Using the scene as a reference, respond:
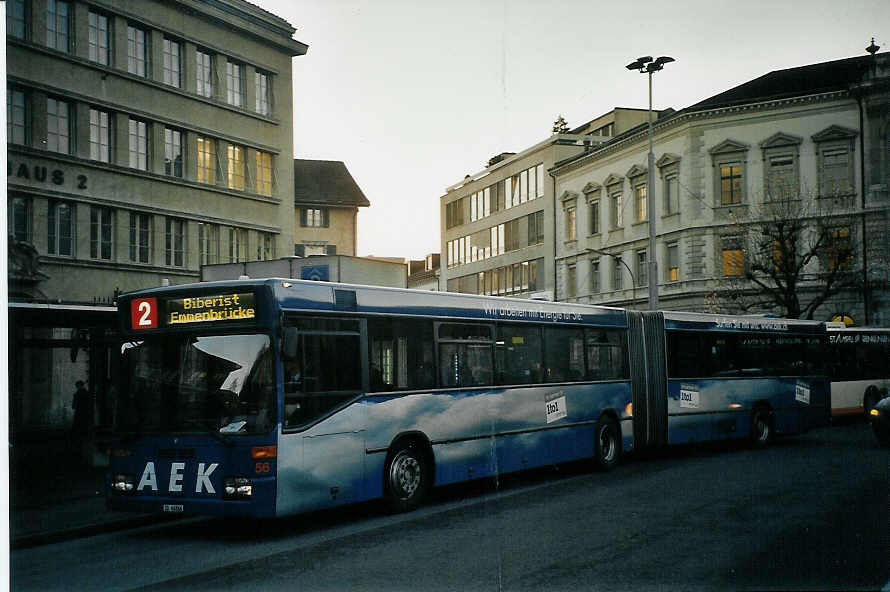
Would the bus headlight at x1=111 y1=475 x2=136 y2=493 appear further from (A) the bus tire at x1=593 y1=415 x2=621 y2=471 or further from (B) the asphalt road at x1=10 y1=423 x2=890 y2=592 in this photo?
(A) the bus tire at x1=593 y1=415 x2=621 y2=471

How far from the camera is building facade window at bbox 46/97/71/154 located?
69.7ft

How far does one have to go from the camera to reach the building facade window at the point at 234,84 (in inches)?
1115

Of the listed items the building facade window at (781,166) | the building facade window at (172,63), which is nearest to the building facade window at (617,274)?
the building facade window at (781,166)

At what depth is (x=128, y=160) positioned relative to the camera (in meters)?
25.5

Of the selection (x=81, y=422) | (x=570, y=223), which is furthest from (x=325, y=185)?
(x=81, y=422)

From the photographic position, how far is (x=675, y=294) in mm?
→ 47469

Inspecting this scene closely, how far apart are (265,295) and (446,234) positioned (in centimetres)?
1870

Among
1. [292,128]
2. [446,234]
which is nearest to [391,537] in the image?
[446,234]

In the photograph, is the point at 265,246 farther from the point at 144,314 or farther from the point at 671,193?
the point at 671,193

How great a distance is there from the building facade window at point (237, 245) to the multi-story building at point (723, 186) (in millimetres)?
14563

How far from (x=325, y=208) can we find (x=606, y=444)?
27811mm

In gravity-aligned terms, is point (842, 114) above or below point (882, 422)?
above

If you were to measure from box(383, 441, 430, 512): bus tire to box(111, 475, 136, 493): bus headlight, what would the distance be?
2.93 meters

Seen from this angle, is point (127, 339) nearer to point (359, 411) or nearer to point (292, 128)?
point (359, 411)
